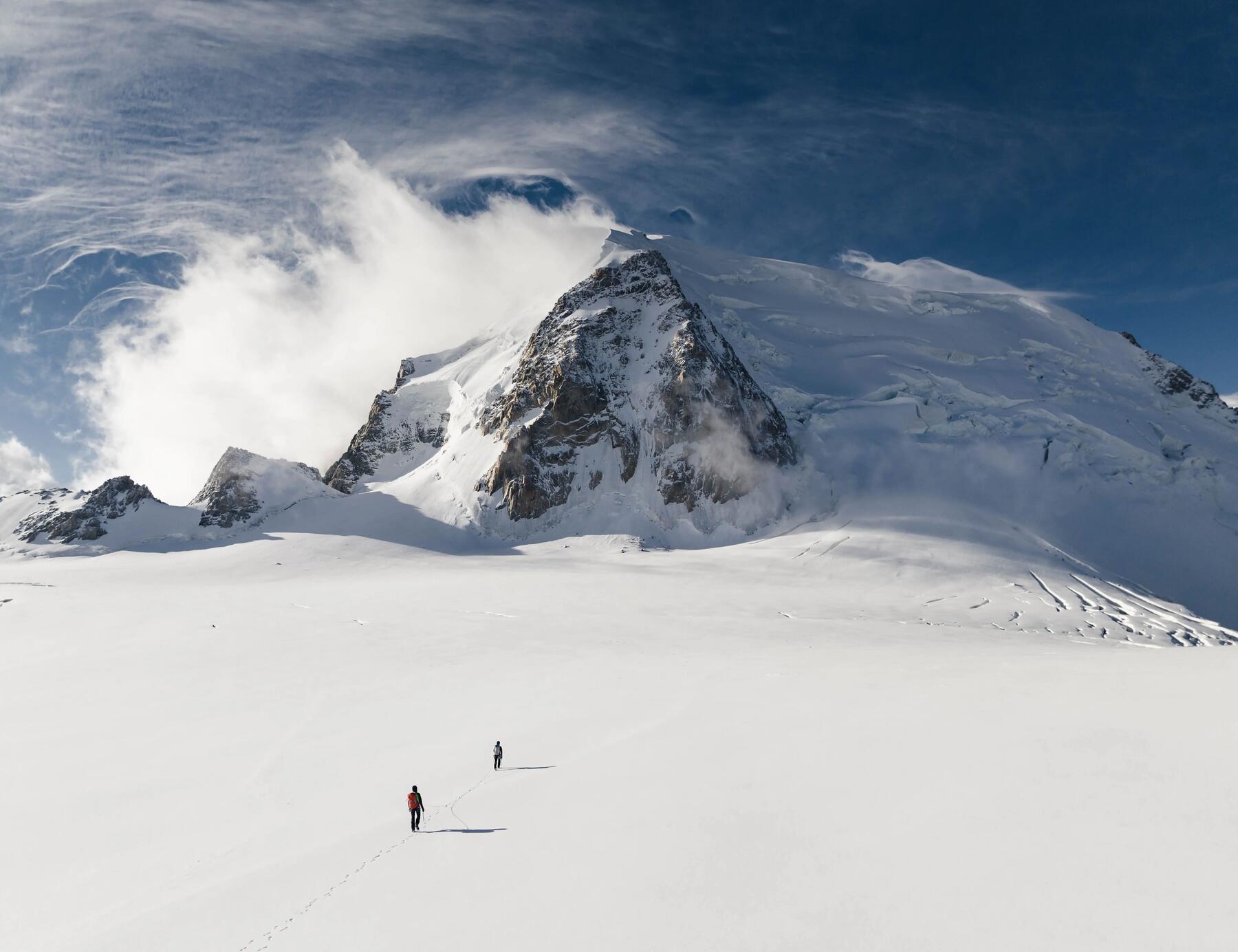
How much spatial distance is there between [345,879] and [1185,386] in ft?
449

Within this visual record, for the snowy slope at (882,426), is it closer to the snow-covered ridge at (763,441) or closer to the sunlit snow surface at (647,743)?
the snow-covered ridge at (763,441)

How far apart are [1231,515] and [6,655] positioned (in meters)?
110

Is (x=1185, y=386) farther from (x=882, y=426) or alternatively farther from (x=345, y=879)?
(x=345, y=879)

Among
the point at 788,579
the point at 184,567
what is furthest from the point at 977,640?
the point at 184,567

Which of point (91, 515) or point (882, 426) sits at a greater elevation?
point (882, 426)

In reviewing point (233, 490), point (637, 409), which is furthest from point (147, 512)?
point (637, 409)

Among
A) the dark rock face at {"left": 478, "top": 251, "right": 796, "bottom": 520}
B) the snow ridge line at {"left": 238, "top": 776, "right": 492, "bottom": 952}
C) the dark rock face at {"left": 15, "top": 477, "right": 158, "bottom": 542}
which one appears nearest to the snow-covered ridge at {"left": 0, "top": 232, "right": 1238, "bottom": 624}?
the dark rock face at {"left": 478, "top": 251, "right": 796, "bottom": 520}

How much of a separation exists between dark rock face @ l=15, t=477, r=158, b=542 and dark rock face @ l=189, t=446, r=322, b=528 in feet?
29.6

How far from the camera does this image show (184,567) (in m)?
70.6

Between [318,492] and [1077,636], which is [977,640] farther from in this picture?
[318,492]

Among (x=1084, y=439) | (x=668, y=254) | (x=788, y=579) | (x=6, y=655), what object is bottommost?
(x=6, y=655)

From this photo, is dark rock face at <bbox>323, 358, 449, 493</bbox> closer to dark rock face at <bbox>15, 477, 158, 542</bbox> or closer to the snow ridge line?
dark rock face at <bbox>15, 477, 158, 542</bbox>

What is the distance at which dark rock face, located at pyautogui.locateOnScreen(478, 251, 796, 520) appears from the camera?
8725cm

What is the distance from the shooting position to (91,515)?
96.3 meters
